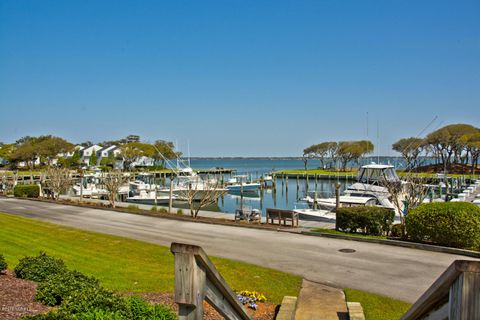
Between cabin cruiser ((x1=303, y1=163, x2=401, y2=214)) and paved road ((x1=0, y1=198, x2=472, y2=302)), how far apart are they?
9.58 meters

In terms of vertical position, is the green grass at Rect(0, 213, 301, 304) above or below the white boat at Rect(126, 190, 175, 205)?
above

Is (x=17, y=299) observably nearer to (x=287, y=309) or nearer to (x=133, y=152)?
(x=287, y=309)

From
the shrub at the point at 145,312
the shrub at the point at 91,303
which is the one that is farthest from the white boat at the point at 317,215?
the shrub at the point at 91,303

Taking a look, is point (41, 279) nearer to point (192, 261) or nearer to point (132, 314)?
point (132, 314)

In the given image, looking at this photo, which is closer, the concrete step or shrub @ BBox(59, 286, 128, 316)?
shrub @ BBox(59, 286, 128, 316)

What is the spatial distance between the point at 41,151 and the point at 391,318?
114 meters

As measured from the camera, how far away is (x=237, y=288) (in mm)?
10523

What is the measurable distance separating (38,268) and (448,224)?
1408 centimetres

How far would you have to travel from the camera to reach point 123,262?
517 inches

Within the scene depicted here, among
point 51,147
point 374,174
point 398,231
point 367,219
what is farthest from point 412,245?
point 51,147

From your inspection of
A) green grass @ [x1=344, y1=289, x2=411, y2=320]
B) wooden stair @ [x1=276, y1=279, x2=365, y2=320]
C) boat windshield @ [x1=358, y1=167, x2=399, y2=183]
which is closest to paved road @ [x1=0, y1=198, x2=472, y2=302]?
green grass @ [x1=344, y1=289, x2=411, y2=320]

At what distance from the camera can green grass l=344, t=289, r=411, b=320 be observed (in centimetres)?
875

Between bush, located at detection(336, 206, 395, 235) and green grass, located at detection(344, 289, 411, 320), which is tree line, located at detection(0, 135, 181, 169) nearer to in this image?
bush, located at detection(336, 206, 395, 235)

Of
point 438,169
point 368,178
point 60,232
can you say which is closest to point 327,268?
point 60,232
